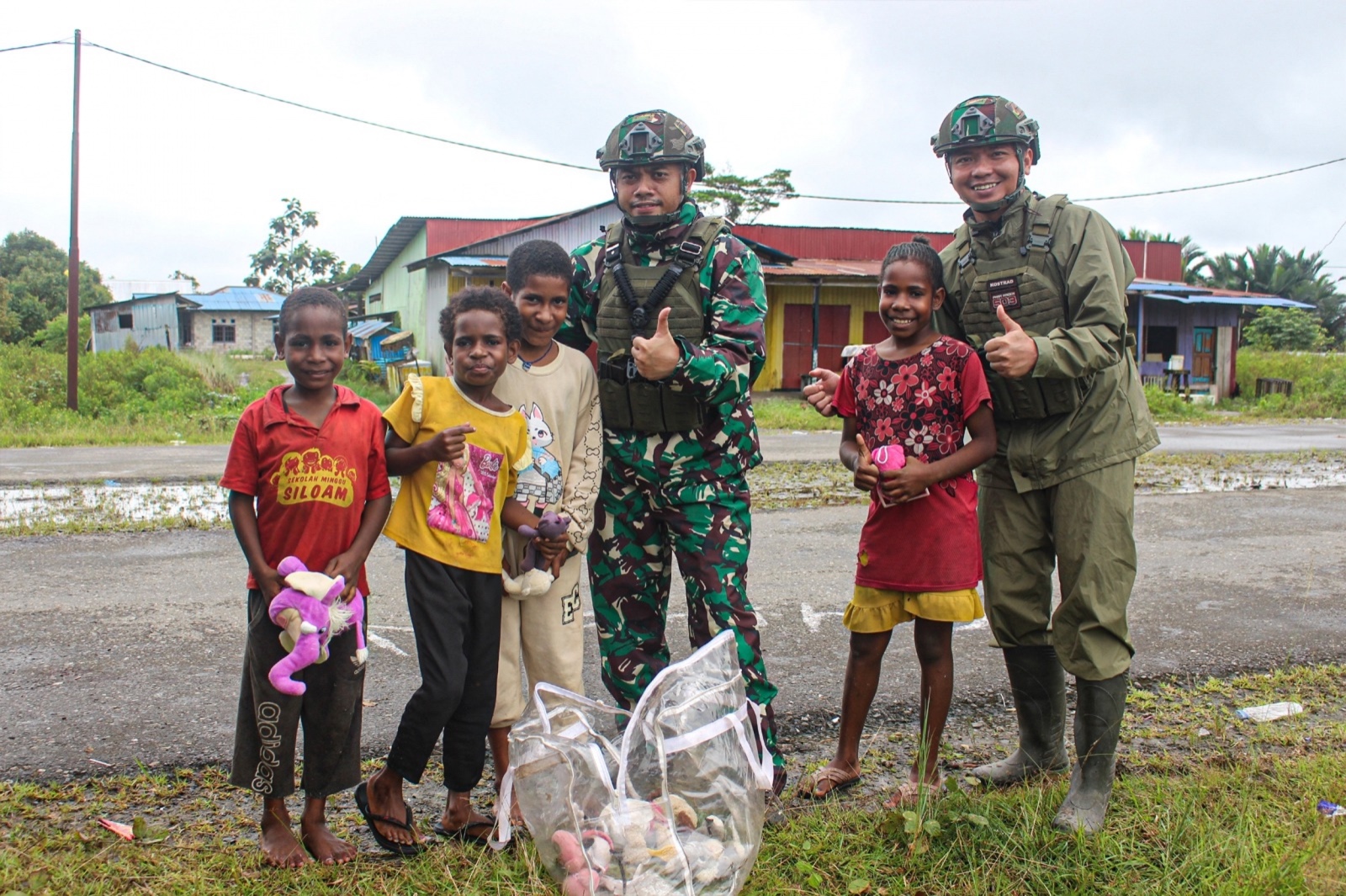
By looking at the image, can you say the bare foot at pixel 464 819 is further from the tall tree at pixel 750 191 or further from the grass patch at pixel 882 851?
the tall tree at pixel 750 191

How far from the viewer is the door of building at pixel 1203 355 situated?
88.4 ft

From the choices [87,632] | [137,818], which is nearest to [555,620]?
[137,818]

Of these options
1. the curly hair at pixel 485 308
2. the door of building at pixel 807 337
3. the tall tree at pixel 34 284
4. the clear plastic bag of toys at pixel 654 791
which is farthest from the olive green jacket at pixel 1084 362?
the tall tree at pixel 34 284

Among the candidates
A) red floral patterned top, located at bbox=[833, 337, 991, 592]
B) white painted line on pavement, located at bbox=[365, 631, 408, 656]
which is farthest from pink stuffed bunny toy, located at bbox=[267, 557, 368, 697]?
white painted line on pavement, located at bbox=[365, 631, 408, 656]

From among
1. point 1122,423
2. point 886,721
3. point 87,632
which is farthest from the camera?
point 87,632

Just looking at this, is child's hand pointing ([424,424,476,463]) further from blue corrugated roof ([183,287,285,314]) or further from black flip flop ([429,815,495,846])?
blue corrugated roof ([183,287,285,314])

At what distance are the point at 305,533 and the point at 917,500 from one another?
1.75 m

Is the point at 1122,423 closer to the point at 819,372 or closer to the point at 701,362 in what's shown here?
the point at 819,372

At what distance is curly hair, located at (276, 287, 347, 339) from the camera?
267cm

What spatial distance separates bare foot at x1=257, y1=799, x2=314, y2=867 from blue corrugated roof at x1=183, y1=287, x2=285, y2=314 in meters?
46.1

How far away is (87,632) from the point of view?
182 inches

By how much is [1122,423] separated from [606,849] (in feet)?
6.51

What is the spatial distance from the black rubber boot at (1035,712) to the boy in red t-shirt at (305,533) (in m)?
2.01

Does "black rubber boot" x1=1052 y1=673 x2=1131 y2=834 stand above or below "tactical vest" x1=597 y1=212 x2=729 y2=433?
below
